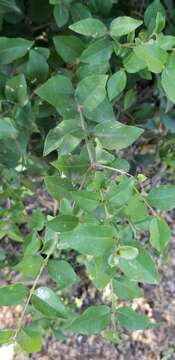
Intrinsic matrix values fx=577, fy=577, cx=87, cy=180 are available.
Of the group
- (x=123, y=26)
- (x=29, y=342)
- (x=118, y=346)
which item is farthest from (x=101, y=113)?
(x=118, y=346)

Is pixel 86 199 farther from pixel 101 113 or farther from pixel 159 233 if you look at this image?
pixel 101 113

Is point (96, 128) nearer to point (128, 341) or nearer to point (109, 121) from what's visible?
point (109, 121)

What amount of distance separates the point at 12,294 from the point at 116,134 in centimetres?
29

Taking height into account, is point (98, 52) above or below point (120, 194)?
above

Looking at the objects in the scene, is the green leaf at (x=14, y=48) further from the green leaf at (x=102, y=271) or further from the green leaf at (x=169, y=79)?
the green leaf at (x=102, y=271)

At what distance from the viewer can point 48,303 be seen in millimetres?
856

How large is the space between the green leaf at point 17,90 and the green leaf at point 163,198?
12.0 inches

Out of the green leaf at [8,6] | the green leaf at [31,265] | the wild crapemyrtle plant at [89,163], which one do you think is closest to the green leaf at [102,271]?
the wild crapemyrtle plant at [89,163]

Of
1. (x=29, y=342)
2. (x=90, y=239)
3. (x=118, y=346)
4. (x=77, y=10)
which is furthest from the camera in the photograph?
(x=118, y=346)

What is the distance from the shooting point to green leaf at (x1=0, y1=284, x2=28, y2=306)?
862mm

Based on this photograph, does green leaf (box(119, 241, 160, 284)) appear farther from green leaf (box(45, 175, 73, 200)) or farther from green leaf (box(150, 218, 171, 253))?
green leaf (box(45, 175, 73, 200))

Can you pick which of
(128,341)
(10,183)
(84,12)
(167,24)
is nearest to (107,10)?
(84,12)

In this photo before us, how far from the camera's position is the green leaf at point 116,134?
0.89 m

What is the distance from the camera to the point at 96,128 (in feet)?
3.01
